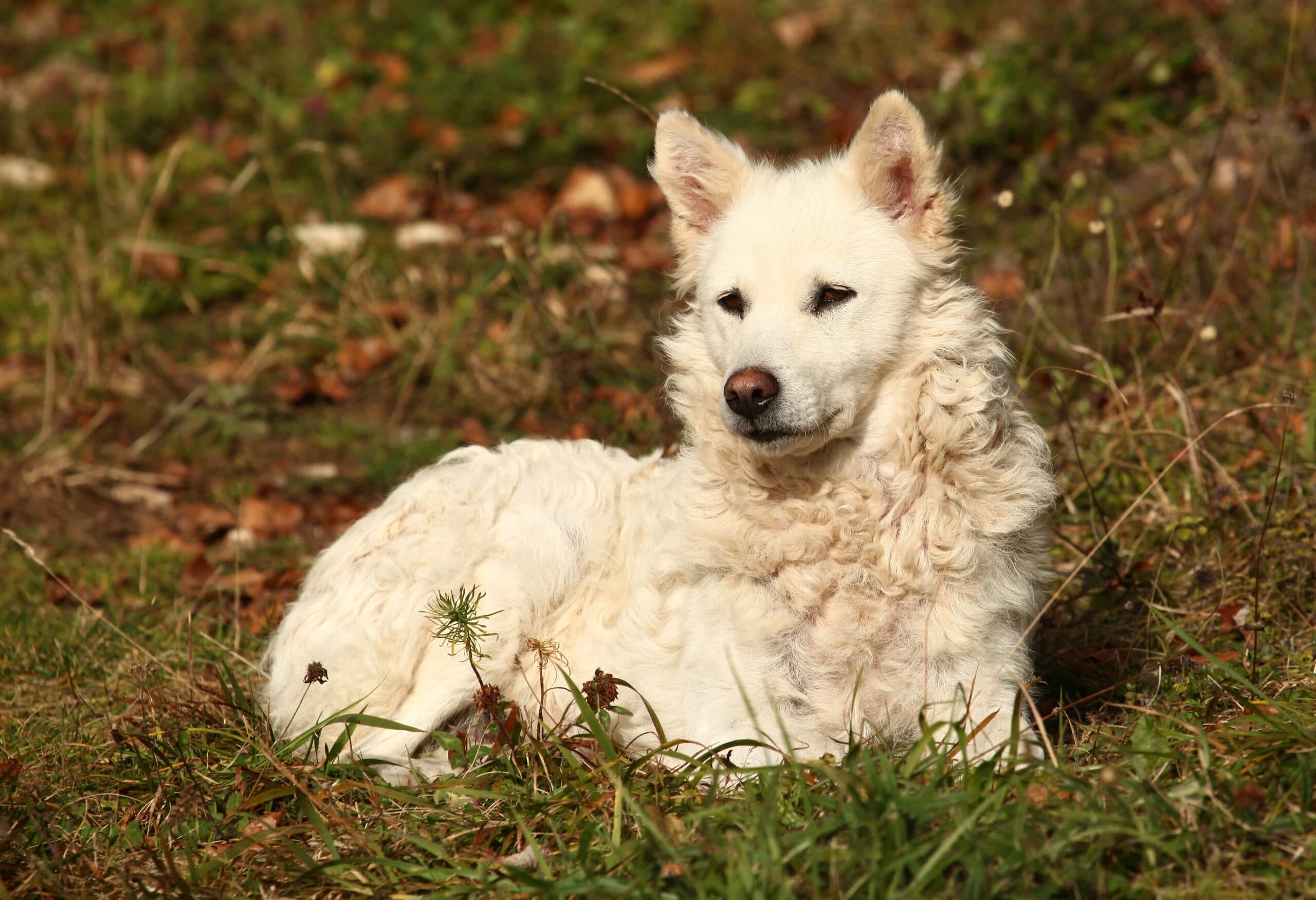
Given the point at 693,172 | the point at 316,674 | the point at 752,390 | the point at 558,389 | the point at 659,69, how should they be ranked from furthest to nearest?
the point at 659,69 → the point at 558,389 → the point at 693,172 → the point at 316,674 → the point at 752,390

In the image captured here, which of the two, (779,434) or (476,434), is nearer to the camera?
(779,434)

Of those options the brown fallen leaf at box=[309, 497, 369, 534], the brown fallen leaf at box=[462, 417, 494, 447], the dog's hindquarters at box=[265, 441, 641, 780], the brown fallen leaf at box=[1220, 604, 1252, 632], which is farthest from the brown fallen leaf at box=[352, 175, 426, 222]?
the brown fallen leaf at box=[1220, 604, 1252, 632]

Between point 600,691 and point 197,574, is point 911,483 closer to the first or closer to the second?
point 600,691

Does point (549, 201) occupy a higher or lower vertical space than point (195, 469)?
higher

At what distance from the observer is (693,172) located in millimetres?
4008

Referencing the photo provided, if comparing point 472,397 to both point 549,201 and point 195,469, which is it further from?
point 549,201

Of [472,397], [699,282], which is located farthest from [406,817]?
[472,397]

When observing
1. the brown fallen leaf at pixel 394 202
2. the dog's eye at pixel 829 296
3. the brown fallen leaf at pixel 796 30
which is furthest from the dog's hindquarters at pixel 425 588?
the brown fallen leaf at pixel 796 30

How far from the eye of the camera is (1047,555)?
149 inches

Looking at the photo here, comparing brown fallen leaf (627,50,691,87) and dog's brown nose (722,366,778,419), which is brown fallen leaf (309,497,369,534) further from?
brown fallen leaf (627,50,691,87)

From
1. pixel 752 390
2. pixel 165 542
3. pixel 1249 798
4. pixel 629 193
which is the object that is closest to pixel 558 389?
pixel 165 542

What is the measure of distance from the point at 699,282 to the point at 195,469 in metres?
4.16

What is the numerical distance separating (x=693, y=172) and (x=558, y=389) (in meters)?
2.70

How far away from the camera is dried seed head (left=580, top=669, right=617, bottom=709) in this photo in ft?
11.6
